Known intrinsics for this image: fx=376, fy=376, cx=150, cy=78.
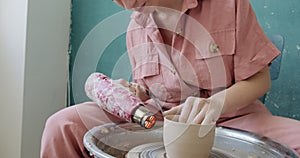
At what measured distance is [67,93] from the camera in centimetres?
166

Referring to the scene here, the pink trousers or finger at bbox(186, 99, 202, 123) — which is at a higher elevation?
finger at bbox(186, 99, 202, 123)

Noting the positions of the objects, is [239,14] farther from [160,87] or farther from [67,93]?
[67,93]

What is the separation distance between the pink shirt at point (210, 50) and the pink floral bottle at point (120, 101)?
0.20 meters

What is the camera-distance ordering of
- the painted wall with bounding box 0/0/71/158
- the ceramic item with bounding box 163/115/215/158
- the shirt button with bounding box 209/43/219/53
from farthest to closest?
the painted wall with bounding box 0/0/71/158 < the shirt button with bounding box 209/43/219/53 < the ceramic item with bounding box 163/115/215/158

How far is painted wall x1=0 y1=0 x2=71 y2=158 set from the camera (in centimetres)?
142

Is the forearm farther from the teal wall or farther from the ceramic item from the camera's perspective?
the teal wall

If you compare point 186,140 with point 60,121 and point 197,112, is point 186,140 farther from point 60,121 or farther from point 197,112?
point 60,121

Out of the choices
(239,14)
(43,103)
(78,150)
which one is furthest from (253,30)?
(43,103)

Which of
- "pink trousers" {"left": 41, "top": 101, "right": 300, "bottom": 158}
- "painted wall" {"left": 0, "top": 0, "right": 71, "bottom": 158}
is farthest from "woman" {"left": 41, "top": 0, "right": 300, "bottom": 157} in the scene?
"painted wall" {"left": 0, "top": 0, "right": 71, "bottom": 158}

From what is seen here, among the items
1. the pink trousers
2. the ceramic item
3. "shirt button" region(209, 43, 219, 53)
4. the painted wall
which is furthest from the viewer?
the painted wall

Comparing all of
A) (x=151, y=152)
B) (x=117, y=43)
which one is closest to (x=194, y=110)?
(x=151, y=152)

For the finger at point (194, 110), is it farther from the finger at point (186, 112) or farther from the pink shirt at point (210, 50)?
the pink shirt at point (210, 50)

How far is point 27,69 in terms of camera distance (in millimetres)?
1435

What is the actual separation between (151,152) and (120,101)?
0.12 meters
